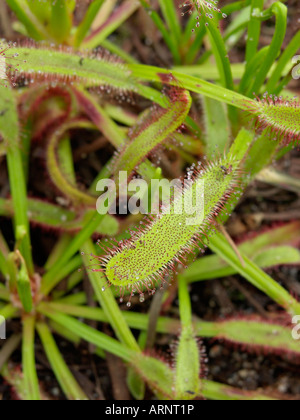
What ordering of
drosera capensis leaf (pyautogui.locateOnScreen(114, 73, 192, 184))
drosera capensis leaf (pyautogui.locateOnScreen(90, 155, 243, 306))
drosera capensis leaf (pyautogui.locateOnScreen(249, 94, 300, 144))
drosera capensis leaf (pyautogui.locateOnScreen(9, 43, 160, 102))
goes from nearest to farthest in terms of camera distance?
1. drosera capensis leaf (pyautogui.locateOnScreen(90, 155, 243, 306))
2. drosera capensis leaf (pyautogui.locateOnScreen(249, 94, 300, 144))
3. drosera capensis leaf (pyautogui.locateOnScreen(114, 73, 192, 184))
4. drosera capensis leaf (pyautogui.locateOnScreen(9, 43, 160, 102))

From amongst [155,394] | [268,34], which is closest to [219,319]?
[155,394]

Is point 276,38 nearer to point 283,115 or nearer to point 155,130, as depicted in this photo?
point 283,115

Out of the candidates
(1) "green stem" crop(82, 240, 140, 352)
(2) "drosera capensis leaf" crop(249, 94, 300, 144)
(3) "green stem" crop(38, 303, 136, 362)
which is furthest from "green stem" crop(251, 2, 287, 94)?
(3) "green stem" crop(38, 303, 136, 362)

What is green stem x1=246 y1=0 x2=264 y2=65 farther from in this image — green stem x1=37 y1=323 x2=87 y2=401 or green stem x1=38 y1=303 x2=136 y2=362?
green stem x1=37 y1=323 x2=87 y2=401

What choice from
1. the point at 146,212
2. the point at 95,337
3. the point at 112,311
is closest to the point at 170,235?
the point at 146,212

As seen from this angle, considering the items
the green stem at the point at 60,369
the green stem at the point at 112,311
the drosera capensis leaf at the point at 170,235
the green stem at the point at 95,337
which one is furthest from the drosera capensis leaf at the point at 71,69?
the green stem at the point at 60,369

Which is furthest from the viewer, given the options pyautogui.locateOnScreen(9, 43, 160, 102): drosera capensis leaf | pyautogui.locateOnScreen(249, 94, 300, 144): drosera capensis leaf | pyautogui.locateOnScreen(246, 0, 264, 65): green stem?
pyautogui.locateOnScreen(246, 0, 264, 65): green stem

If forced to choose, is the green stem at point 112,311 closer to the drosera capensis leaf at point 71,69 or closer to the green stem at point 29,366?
the green stem at point 29,366
